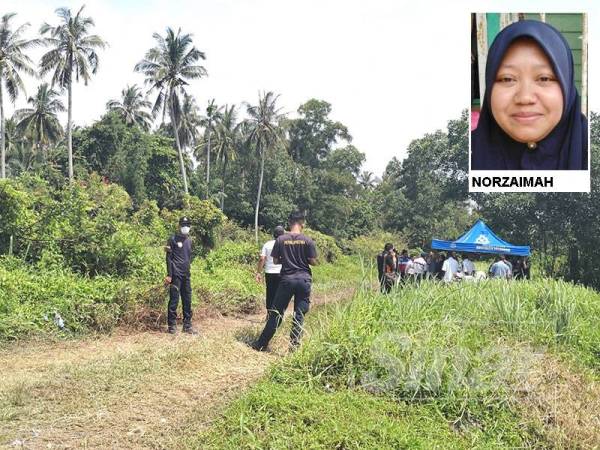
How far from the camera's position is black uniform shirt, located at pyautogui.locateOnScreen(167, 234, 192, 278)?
8.00 meters

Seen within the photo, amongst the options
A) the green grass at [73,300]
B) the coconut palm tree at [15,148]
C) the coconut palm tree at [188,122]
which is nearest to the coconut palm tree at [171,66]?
the coconut palm tree at [188,122]

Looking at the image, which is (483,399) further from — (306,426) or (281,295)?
(281,295)

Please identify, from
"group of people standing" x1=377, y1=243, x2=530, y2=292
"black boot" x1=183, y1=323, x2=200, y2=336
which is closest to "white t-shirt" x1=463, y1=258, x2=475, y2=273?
"group of people standing" x1=377, y1=243, x2=530, y2=292

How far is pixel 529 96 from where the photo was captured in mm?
4969

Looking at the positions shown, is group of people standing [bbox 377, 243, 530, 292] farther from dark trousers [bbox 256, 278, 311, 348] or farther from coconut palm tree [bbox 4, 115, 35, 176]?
coconut palm tree [bbox 4, 115, 35, 176]

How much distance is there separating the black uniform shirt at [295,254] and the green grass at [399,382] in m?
1.04

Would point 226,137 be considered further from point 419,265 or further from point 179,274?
point 179,274

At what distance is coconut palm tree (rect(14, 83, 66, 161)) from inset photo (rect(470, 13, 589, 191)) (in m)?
42.4

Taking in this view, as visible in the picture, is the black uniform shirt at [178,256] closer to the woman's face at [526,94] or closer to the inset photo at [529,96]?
the inset photo at [529,96]

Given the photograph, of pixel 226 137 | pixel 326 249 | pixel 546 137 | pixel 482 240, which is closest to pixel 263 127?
pixel 226 137

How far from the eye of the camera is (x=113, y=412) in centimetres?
440

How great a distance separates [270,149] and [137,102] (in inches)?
509

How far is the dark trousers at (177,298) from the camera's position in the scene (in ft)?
26.4

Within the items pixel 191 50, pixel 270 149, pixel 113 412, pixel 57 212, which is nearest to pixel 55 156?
pixel 191 50
